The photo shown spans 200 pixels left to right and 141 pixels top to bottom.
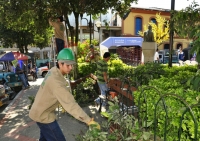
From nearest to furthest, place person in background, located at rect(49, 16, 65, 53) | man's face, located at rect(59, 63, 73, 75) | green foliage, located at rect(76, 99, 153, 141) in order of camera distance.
→ green foliage, located at rect(76, 99, 153, 141)
man's face, located at rect(59, 63, 73, 75)
person in background, located at rect(49, 16, 65, 53)

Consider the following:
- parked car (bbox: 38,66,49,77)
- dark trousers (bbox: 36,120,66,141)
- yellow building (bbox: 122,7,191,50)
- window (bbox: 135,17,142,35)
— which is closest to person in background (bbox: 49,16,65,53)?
dark trousers (bbox: 36,120,66,141)

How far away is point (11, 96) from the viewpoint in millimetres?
9266

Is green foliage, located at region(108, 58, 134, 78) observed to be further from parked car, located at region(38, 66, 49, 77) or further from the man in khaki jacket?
parked car, located at region(38, 66, 49, 77)

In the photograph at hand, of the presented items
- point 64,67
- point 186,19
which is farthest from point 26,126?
point 186,19

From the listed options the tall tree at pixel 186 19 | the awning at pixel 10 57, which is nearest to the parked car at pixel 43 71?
the awning at pixel 10 57

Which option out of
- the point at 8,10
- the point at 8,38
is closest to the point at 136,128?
the point at 8,10

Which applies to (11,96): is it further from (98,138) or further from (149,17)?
(149,17)

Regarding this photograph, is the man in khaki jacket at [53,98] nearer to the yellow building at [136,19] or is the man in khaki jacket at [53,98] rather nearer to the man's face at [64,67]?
the man's face at [64,67]

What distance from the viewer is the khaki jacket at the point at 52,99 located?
2.46 metres

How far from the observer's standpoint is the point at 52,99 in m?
2.72

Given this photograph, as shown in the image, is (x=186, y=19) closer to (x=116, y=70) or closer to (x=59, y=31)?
(x=59, y=31)

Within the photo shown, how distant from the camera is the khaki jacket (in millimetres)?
2455

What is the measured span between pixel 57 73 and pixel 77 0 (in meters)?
5.60

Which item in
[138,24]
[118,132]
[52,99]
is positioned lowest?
[118,132]
